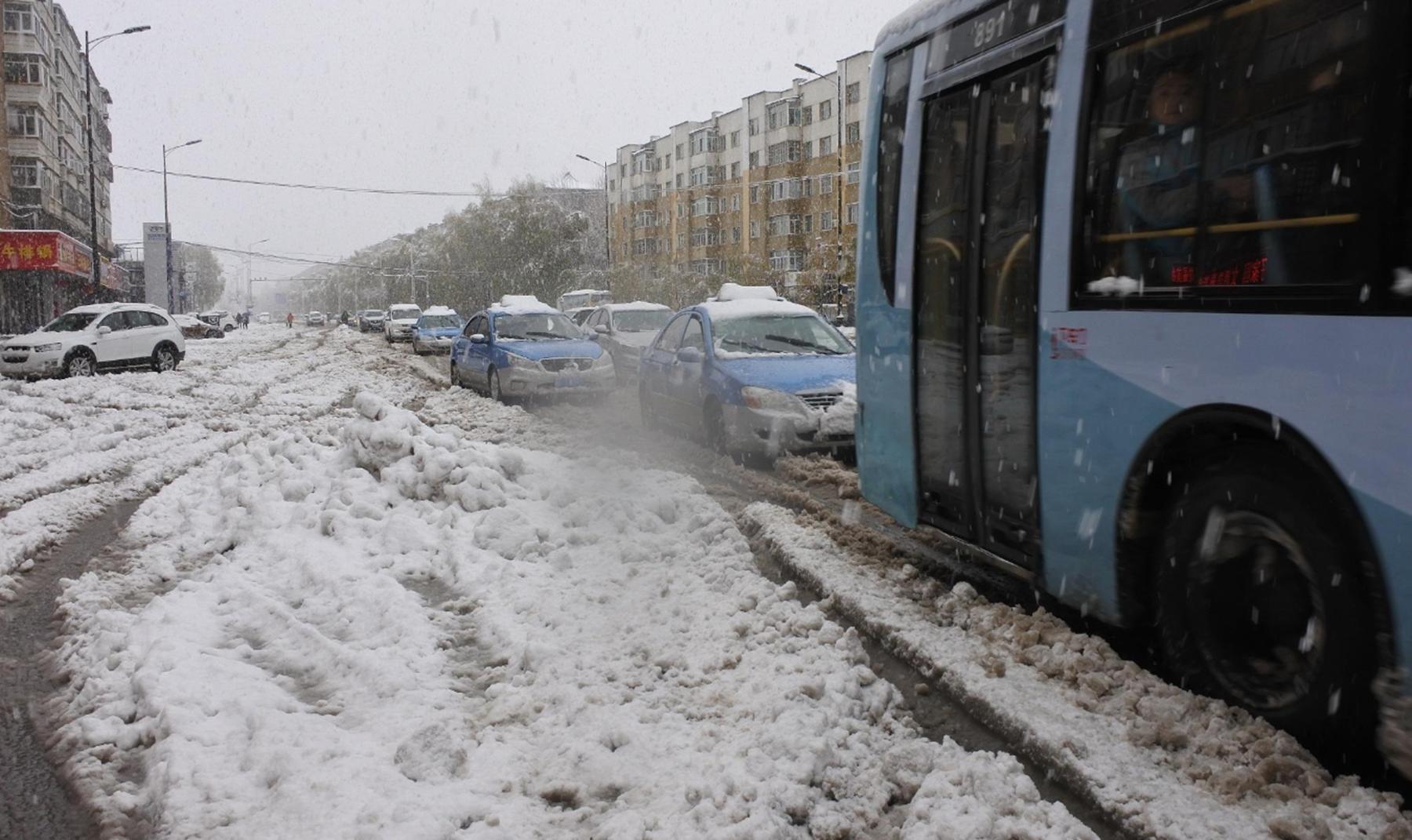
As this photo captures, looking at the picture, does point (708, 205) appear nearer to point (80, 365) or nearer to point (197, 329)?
point (197, 329)

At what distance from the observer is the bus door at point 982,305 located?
4973mm

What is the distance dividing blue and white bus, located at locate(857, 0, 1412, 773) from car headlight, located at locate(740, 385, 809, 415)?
3723 mm

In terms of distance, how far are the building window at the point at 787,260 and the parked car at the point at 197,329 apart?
34.4 meters

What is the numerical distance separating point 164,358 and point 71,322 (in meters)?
2.35

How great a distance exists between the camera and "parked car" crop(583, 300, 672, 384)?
61.0ft

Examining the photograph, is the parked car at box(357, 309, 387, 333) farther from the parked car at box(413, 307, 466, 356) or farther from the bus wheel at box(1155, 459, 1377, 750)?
the bus wheel at box(1155, 459, 1377, 750)

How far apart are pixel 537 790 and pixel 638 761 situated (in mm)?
383

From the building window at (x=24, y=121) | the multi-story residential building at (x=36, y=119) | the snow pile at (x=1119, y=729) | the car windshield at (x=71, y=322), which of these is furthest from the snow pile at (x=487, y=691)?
the building window at (x=24, y=121)

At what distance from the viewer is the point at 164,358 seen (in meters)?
26.4

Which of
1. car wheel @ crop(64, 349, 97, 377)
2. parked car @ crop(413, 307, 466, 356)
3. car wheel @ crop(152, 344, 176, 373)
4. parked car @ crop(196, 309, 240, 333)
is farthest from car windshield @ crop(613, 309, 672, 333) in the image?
parked car @ crop(196, 309, 240, 333)

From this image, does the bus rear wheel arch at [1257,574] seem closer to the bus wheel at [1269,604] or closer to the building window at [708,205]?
the bus wheel at [1269,604]

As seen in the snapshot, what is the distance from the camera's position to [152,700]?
4.07 metres

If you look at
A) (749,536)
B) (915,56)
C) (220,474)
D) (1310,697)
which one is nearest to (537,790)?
(1310,697)

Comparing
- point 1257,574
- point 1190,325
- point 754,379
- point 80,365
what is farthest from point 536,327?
point 1257,574
